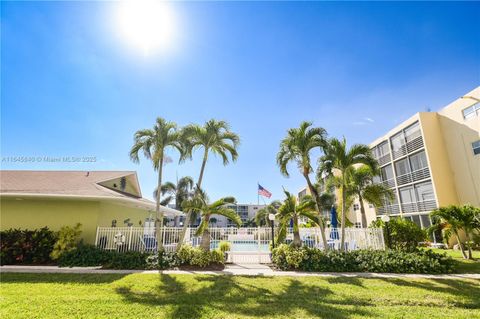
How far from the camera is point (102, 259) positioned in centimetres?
1079

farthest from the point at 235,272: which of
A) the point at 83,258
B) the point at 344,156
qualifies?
the point at 344,156

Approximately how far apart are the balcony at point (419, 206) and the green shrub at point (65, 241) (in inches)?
1060

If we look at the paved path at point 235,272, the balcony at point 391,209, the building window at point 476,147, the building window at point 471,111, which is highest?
the building window at point 471,111

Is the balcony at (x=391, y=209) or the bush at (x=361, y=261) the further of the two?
the balcony at (x=391, y=209)

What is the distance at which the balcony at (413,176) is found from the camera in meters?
21.2

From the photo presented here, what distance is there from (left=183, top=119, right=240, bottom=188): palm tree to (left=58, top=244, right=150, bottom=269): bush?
14.4ft

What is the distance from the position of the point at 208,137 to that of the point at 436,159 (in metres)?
21.1

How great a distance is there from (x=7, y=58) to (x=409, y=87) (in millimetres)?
Answer: 19795

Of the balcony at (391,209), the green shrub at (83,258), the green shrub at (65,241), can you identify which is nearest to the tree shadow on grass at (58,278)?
the green shrub at (83,258)

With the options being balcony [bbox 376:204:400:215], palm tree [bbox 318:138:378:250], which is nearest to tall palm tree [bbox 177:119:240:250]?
palm tree [bbox 318:138:378:250]

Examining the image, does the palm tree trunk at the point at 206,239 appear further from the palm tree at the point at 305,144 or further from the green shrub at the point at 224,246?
the palm tree at the point at 305,144

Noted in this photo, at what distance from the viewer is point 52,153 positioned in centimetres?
1571

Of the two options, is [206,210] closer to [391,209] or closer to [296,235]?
[296,235]

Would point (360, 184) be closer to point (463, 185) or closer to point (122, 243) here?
point (463, 185)
